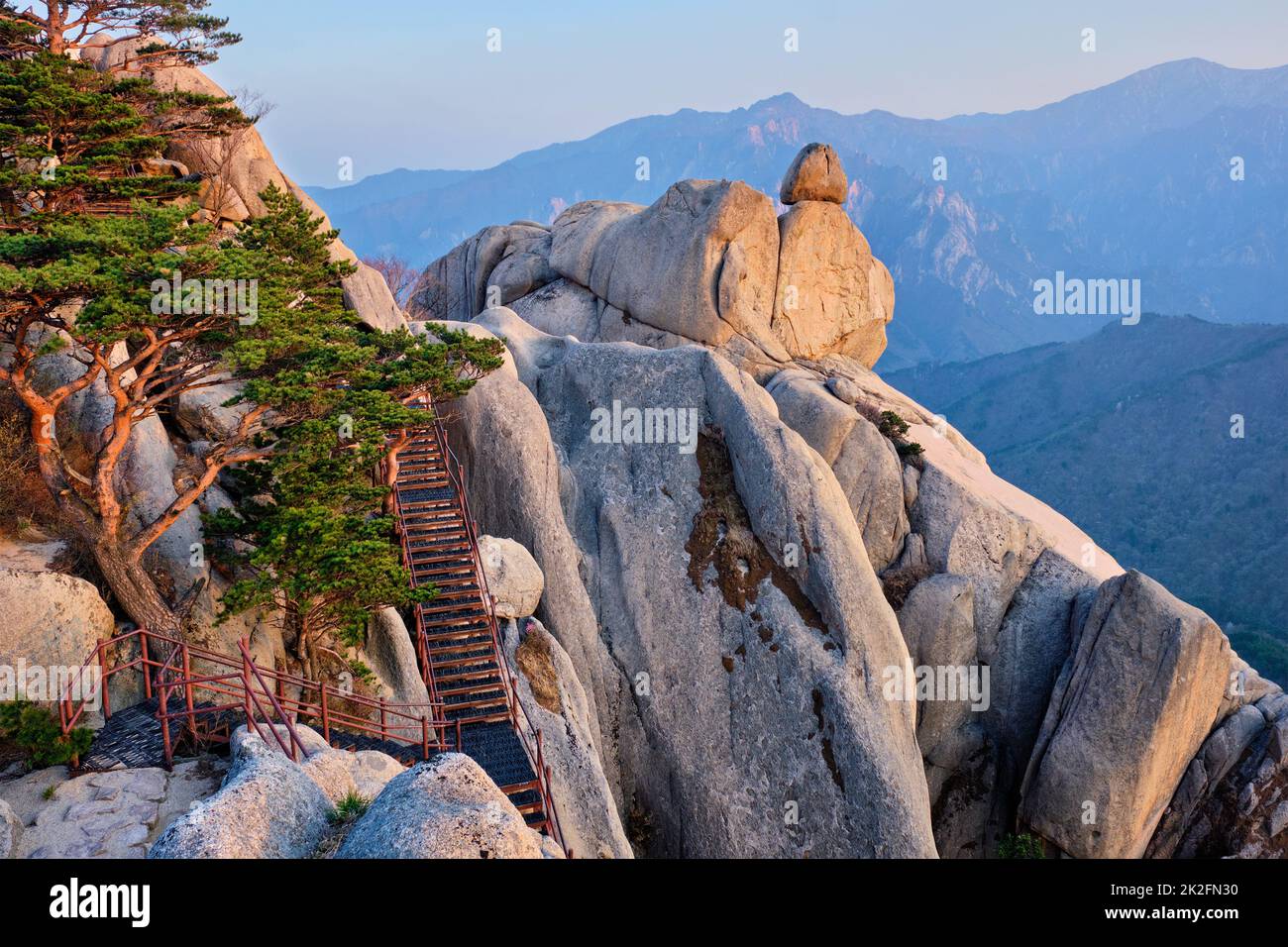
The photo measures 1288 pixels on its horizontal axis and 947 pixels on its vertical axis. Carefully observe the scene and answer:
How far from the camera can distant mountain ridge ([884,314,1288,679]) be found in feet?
330

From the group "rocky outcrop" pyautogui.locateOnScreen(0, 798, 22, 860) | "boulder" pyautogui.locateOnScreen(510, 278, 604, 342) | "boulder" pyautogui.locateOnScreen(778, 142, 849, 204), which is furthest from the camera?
"boulder" pyautogui.locateOnScreen(778, 142, 849, 204)

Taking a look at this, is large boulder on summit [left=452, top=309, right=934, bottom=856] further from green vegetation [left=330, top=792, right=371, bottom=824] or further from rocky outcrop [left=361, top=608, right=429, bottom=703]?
green vegetation [left=330, top=792, right=371, bottom=824]

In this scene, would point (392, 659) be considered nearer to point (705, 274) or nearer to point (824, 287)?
point (705, 274)

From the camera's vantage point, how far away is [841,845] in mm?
22297

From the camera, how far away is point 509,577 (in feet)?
74.2

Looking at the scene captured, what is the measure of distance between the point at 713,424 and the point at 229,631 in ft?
42.7

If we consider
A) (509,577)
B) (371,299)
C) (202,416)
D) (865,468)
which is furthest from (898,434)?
(202,416)

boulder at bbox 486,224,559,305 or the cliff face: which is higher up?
boulder at bbox 486,224,559,305

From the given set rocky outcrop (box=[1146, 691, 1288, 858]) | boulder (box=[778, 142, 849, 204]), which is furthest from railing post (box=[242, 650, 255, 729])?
boulder (box=[778, 142, 849, 204])

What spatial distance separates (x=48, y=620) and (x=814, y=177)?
3340cm

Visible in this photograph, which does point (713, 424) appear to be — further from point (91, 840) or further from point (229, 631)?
point (91, 840)

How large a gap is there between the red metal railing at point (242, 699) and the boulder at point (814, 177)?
2918 cm

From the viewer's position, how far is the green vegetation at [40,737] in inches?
559

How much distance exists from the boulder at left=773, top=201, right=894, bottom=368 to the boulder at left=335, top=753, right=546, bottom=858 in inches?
1237
